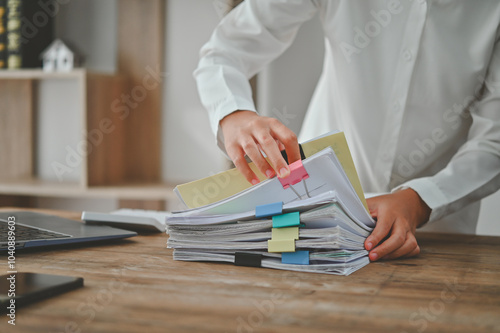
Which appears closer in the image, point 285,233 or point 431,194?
point 285,233

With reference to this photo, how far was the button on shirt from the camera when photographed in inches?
48.0

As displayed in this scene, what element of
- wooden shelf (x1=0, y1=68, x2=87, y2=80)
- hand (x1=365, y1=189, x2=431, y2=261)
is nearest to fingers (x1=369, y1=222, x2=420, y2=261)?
hand (x1=365, y1=189, x2=431, y2=261)

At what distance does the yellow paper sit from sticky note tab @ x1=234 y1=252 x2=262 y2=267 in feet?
0.36

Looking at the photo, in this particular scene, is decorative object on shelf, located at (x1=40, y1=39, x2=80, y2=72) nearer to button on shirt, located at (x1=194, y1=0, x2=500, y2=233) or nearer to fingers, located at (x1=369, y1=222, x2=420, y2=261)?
button on shirt, located at (x1=194, y1=0, x2=500, y2=233)

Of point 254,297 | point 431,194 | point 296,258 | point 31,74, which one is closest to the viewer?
point 254,297

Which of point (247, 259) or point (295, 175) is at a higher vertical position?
point (295, 175)

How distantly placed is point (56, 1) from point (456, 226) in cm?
233

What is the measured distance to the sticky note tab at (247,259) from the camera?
2.65ft

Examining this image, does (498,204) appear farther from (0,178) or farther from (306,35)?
(0,178)

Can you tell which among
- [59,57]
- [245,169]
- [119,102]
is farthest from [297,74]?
[245,169]

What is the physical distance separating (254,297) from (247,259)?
0.18m

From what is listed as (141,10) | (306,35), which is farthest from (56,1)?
(306,35)

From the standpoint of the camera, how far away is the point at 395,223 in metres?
0.93

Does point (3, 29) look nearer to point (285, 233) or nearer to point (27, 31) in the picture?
point (27, 31)
